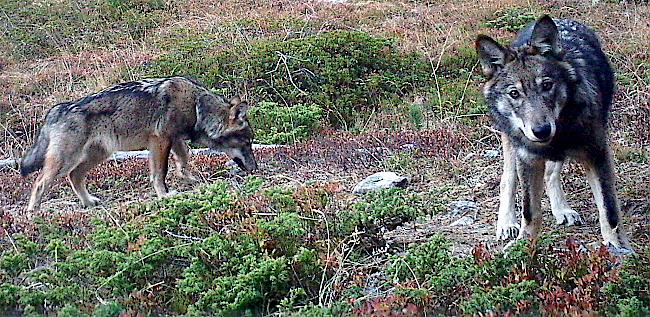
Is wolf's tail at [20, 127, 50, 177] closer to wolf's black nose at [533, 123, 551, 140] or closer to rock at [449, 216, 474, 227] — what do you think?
rock at [449, 216, 474, 227]

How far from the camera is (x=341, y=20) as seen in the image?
16531mm

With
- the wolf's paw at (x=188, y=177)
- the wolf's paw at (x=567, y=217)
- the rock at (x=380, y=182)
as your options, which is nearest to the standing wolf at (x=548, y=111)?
the wolf's paw at (x=567, y=217)

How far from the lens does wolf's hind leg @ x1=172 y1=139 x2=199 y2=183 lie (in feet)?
29.2

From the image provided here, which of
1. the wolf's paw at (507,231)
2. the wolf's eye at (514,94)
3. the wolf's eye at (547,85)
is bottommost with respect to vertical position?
the wolf's paw at (507,231)

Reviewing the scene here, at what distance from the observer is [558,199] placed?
6.46 metres

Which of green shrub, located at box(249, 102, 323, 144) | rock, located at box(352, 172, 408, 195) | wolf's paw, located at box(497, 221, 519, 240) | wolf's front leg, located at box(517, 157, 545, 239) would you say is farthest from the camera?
green shrub, located at box(249, 102, 323, 144)

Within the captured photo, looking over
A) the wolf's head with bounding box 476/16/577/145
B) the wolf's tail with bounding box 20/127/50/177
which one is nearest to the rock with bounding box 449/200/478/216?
the wolf's head with bounding box 476/16/577/145

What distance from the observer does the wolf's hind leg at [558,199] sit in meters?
6.28

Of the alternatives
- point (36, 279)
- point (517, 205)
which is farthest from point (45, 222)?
point (517, 205)

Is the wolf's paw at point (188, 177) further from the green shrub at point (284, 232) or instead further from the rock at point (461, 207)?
the green shrub at point (284, 232)

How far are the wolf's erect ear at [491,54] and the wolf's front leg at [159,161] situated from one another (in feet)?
14.3

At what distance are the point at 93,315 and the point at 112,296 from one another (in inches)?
20.0

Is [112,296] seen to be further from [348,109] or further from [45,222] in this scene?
[348,109]

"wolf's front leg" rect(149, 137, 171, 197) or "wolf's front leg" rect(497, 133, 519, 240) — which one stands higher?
"wolf's front leg" rect(497, 133, 519, 240)
